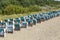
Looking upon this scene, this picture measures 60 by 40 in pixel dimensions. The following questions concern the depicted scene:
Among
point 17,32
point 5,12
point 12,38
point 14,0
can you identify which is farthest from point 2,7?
point 12,38

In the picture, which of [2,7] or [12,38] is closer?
[12,38]

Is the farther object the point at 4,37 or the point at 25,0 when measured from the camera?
the point at 25,0

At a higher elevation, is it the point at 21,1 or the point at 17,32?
the point at 17,32

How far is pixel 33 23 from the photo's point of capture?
1638 inches

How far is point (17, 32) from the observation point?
3147 cm

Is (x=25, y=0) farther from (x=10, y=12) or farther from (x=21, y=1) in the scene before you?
(x=10, y=12)

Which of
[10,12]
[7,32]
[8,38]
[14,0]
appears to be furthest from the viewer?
[14,0]

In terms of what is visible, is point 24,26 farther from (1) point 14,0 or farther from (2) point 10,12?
(1) point 14,0

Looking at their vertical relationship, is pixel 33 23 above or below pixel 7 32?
below

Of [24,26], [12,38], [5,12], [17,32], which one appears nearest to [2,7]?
[5,12]

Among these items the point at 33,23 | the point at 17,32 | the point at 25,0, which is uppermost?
the point at 17,32

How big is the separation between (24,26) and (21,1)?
53456 millimetres

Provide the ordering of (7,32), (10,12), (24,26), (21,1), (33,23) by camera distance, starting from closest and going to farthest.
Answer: (7,32) < (24,26) < (33,23) < (10,12) < (21,1)

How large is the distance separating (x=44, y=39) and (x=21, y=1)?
61478 mm
